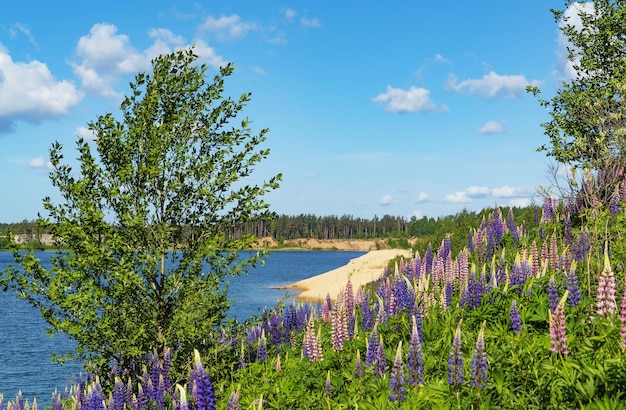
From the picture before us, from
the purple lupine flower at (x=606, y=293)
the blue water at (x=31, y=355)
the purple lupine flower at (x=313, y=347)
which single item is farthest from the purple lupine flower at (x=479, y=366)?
the blue water at (x=31, y=355)

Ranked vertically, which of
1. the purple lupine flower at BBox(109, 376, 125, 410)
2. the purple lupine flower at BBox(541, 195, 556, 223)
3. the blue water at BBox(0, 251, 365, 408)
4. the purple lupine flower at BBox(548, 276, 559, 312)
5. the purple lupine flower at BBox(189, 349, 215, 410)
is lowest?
the blue water at BBox(0, 251, 365, 408)

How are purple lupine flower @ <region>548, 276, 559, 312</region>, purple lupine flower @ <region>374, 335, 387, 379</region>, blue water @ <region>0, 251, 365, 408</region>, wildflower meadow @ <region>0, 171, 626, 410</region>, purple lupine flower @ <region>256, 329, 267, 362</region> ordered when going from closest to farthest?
wildflower meadow @ <region>0, 171, 626, 410</region>, purple lupine flower @ <region>374, 335, 387, 379</region>, purple lupine flower @ <region>548, 276, 559, 312</region>, purple lupine flower @ <region>256, 329, 267, 362</region>, blue water @ <region>0, 251, 365, 408</region>

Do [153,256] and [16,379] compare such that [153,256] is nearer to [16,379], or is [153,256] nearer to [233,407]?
[233,407]

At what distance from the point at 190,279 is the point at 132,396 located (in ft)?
12.9

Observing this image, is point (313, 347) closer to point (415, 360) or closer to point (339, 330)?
point (339, 330)

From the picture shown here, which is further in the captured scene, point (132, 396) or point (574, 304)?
point (132, 396)

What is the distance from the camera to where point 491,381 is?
7.25m

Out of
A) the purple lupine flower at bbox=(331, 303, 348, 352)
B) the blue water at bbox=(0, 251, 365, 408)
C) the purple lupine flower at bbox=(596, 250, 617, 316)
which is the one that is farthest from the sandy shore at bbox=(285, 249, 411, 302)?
the purple lupine flower at bbox=(596, 250, 617, 316)

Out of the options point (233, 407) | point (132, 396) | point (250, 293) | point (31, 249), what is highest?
point (31, 249)

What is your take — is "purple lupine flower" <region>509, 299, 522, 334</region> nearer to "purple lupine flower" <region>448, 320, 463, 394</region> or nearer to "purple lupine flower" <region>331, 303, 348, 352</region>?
"purple lupine flower" <region>448, 320, 463, 394</region>

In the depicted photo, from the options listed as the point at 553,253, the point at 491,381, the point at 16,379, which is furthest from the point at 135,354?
the point at 16,379

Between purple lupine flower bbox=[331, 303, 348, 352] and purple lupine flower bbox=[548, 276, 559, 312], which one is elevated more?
purple lupine flower bbox=[548, 276, 559, 312]

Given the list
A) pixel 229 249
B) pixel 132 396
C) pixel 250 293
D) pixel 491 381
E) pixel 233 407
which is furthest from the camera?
pixel 250 293

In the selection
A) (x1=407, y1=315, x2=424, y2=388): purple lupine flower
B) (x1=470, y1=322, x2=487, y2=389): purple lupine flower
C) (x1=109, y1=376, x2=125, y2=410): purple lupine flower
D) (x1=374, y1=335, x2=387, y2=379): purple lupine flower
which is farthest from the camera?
(x1=109, y1=376, x2=125, y2=410): purple lupine flower
